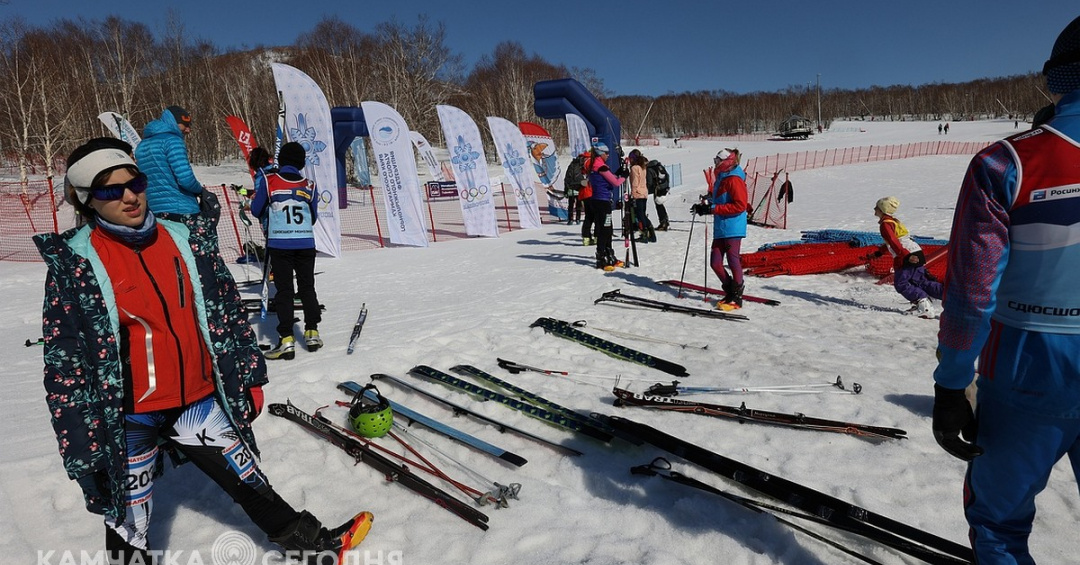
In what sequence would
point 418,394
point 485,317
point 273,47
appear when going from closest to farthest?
1. point 418,394
2. point 485,317
3. point 273,47

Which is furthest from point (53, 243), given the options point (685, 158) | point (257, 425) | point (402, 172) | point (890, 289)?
point (685, 158)

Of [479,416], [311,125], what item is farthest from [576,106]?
[479,416]

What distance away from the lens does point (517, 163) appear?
13945 mm

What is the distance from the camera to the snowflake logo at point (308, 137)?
10.2m

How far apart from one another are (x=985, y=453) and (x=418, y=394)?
3384 millimetres

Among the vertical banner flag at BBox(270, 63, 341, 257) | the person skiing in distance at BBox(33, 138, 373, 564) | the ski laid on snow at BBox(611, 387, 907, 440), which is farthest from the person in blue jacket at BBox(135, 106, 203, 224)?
the vertical banner flag at BBox(270, 63, 341, 257)

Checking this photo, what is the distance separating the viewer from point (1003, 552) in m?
1.67

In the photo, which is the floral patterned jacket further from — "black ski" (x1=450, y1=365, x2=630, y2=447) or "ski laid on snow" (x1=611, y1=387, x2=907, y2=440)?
"ski laid on snow" (x1=611, y1=387, x2=907, y2=440)

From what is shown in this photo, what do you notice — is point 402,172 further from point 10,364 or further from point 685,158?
point 685,158

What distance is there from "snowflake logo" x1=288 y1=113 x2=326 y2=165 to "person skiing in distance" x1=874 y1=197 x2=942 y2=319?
9.26m

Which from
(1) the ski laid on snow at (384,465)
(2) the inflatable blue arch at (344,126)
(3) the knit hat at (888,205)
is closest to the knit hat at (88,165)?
(1) the ski laid on snow at (384,465)

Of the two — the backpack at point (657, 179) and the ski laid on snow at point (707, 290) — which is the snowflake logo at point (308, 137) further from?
the ski laid on snow at point (707, 290)

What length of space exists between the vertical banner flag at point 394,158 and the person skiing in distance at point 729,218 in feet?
21.9

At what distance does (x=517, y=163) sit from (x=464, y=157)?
5.83 feet
